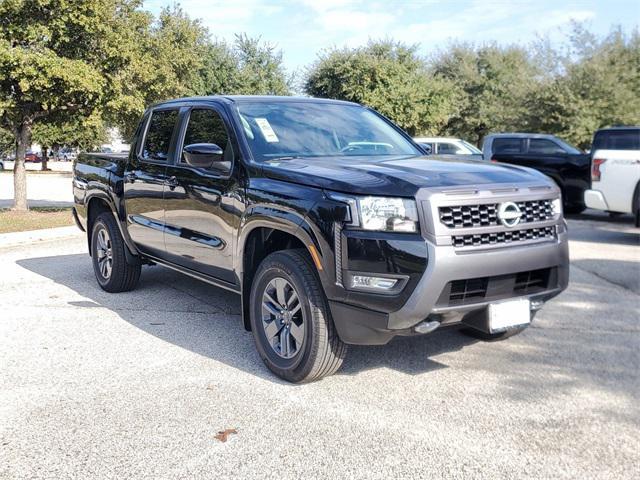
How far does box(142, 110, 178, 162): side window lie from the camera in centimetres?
570

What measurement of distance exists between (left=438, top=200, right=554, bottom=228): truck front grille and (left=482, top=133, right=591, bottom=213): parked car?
10.9 meters

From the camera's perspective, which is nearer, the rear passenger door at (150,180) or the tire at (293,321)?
the tire at (293,321)

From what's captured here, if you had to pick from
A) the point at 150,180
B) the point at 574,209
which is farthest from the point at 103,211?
the point at 574,209

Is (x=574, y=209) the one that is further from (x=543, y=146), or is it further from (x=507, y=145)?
(x=507, y=145)

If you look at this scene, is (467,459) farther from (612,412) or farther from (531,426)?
(612,412)

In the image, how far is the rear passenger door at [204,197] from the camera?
462 centimetres

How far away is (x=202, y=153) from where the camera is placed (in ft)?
15.0

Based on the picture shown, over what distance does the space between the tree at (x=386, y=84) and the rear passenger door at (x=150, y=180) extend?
22962 millimetres

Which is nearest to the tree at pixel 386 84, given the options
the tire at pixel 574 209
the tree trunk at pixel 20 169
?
the tire at pixel 574 209

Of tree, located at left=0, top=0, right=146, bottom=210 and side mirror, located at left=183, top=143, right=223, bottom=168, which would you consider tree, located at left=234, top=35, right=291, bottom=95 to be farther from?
side mirror, located at left=183, top=143, right=223, bottom=168

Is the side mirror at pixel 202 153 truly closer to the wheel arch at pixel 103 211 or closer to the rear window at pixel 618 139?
the wheel arch at pixel 103 211

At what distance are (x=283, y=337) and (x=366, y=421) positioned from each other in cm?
90

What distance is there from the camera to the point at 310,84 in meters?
33.2

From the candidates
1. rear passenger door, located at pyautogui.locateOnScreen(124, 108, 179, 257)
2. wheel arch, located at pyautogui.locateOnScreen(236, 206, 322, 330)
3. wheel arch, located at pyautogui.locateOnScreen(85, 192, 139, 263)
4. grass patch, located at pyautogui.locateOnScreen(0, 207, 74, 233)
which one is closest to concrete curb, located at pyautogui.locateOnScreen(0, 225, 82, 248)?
grass patch, located at pyautogui.locateOnScreen(0, 207, 74, 233)
